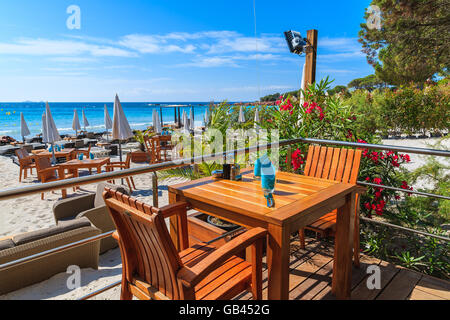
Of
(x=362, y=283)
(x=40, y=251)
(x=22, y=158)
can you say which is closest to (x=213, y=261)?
(x=362, y=283)

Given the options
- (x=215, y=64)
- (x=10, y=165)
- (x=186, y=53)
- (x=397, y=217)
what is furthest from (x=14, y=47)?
(x=397, y=217)

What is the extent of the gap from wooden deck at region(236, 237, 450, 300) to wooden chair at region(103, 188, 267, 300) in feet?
2.38

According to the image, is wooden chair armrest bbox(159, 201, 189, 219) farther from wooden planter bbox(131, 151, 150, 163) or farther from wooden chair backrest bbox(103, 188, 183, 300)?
wooden planter bbox(131, 151, 150, 163)

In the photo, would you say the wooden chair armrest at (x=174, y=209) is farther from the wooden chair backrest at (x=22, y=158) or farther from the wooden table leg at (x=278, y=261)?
the wooden chair backrest at (x=22, y=158)

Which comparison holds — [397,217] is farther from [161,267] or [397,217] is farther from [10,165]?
[10,165]

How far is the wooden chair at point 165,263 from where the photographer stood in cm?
128

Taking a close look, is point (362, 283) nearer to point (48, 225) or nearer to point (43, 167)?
point (48, 225)

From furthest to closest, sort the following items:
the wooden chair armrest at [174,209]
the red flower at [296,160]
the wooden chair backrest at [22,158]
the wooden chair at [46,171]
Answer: the wooden chair backrest at [22,158] → the wooden chair at [46,171] → the red flower at [296,160] → the wooden chair armrest at [174,209]

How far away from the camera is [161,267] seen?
142 centimetres

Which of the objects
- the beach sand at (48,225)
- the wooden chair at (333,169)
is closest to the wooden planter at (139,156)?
the beach sand at (48,225)

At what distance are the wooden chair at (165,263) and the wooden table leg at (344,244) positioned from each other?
0.80 m

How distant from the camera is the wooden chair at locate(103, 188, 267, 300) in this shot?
128 centimetres

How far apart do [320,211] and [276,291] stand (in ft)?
1.85

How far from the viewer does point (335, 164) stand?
2.62 meters
